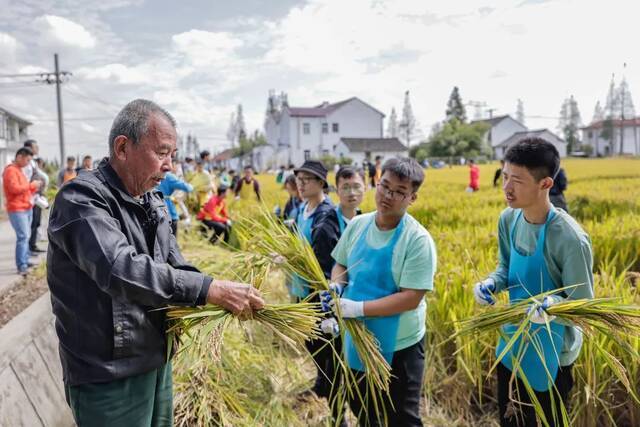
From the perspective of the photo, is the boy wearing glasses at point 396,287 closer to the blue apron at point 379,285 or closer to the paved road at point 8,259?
the blue apron at point 379,285

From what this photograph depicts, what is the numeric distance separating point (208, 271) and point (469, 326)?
2.51m

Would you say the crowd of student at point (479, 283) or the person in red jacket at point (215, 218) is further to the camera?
the person in red jacket at point (215, 218)

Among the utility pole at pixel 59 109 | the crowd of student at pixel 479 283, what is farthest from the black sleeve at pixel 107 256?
the utility pole at pixel 59 109

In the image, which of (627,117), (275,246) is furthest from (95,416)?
(627,117)

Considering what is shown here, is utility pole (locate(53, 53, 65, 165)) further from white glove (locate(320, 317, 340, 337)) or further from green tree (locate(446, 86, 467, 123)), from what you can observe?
green tree (locate(446, 86, 467, 123))

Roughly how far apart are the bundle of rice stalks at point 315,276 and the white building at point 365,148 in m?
49.8

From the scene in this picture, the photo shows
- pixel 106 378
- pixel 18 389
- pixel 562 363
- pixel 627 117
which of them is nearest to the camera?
pixel 106 378

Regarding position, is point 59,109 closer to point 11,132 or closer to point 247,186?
point 11,132

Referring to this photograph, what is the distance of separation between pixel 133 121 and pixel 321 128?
55.3 m

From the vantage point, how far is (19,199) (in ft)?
21.6

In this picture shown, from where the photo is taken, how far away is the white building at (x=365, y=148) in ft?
173

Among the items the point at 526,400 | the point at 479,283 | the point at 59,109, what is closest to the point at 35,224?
the point at 479,283

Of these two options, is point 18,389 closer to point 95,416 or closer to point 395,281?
point 95,416

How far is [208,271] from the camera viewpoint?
156 inches
